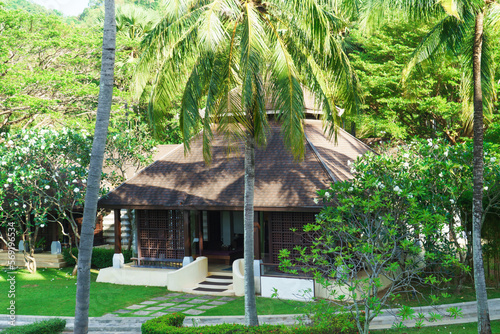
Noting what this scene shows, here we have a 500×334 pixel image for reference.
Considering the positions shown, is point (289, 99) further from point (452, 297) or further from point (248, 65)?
point (452, 297)

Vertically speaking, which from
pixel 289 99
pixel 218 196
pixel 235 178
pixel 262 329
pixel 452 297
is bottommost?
pixel 452 297

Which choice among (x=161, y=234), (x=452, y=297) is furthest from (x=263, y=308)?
(x=161, y=234)

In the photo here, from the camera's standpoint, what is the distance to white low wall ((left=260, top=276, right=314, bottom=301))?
15.9 m

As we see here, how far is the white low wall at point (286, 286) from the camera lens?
52.2 feet

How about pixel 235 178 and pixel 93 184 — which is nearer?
pixel 93 184

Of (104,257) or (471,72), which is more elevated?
(471,72)

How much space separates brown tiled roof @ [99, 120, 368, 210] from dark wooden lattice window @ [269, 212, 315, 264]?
0.87 metres

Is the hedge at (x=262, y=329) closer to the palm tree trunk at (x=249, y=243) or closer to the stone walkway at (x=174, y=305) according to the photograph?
the palm tree trunk at (x=249, y=243)

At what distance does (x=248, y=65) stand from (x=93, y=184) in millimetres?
4140

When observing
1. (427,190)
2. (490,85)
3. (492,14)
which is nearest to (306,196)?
(427,190)

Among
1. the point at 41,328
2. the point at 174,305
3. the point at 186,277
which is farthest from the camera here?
the point at 186,277

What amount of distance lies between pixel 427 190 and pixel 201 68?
25.9 feet

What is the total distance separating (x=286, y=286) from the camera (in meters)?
16.3

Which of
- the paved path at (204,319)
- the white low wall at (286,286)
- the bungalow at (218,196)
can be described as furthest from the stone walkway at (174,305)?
the bungalow at (218,196)
